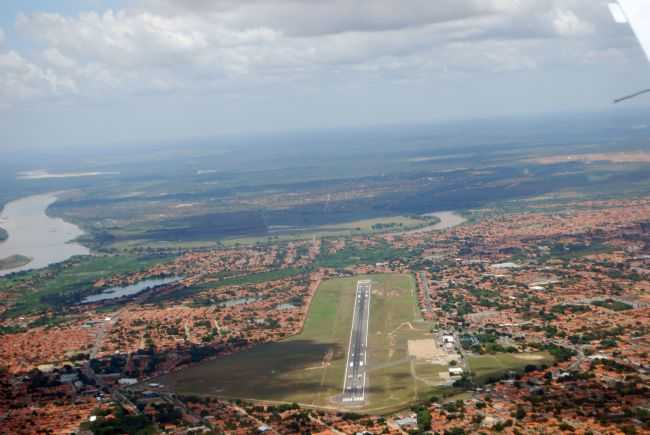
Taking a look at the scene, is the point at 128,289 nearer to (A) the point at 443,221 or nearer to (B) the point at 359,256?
(B) the point at 359,256

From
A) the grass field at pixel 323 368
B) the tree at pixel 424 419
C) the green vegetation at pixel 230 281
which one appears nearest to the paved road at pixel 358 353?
the grass field at pixel 323 368

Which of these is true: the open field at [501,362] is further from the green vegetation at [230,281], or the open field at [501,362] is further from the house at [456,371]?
the green vegetation at [230,281]

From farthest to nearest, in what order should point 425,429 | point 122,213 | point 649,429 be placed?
point 122,213
point 425,429
point 649,429

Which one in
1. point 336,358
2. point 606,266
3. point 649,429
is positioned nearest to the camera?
point 649,429

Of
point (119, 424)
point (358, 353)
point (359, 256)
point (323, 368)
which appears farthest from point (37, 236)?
point (119, 424)

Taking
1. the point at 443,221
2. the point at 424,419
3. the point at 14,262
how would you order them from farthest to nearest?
the point at 443,221 → the point at 14,262 → the point at 424,419

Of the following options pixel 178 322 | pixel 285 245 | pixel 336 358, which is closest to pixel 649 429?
pixel 336 358

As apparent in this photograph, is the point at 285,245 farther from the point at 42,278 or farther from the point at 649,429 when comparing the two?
the point at 649,429

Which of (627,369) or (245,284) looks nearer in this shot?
(627,369)
